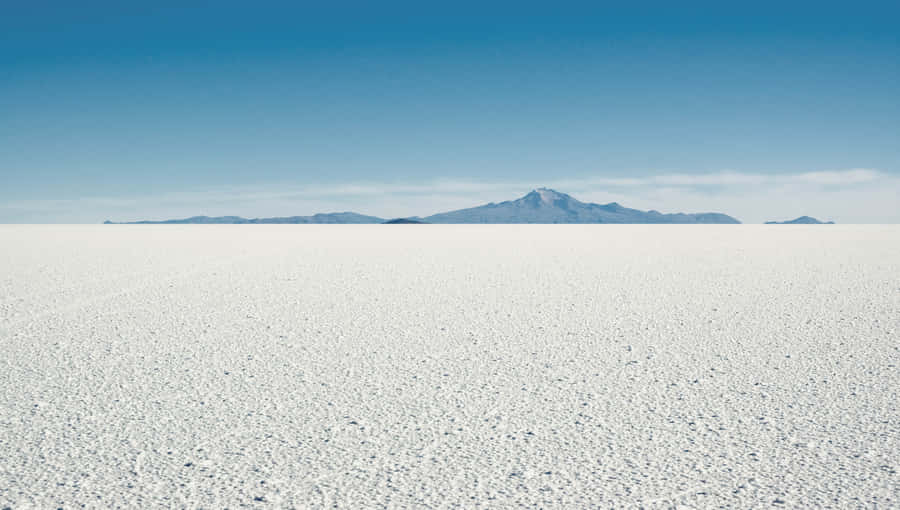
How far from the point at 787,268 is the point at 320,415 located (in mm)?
10162

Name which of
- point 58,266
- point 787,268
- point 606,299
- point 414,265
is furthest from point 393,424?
point 58,266

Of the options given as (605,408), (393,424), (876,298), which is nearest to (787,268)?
(876,298)

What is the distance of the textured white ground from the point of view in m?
2.46

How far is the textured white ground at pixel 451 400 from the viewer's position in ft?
8.06

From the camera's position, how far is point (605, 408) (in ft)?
11.0

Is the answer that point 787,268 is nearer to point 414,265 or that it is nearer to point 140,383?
point 414,265

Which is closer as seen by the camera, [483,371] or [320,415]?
[320,415]

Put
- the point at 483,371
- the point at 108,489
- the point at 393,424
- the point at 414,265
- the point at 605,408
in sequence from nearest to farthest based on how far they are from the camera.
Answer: the point at 108,489, the point at 393,424, the point at 605,408, the point at 483,371, the point at 414,265

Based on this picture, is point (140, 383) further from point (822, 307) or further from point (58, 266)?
point (58, 266)

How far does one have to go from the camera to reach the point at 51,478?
254cm

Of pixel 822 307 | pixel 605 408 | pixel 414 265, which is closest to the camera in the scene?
pixel 605 408

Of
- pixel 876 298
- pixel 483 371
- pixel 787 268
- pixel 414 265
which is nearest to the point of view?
pixel 483 371

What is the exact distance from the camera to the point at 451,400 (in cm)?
352

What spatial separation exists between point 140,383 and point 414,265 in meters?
8.39
